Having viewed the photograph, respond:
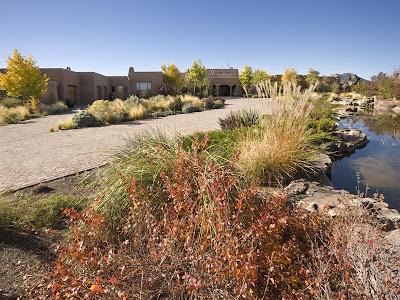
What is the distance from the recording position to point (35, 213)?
11.6ft

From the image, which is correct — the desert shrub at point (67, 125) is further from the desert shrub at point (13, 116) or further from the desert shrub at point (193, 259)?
the desert shrub at point (193, 259)

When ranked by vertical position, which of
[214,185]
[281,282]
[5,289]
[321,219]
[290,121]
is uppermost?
[290,121]

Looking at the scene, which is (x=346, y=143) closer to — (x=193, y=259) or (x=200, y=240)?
(x=200, y=240)

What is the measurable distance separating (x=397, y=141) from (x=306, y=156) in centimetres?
777

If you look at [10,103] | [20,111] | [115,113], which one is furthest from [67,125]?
[10,103]

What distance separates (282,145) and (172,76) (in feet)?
108

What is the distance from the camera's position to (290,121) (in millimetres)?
4484

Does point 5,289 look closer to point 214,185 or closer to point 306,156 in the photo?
point 214,185

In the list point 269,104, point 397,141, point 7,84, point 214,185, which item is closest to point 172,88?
point 7,84

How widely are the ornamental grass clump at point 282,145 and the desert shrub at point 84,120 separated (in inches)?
393

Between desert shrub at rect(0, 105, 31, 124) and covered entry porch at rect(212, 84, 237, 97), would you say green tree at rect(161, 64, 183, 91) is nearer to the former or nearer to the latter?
covered entry porch at rect(212, 84, 237, 97)

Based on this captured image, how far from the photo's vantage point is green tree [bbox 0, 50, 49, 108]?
1909 cm

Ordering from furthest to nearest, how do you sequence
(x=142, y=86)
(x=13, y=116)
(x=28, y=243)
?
(x=142, y=86)
(x=13, y=116)
(x=28, y=243)

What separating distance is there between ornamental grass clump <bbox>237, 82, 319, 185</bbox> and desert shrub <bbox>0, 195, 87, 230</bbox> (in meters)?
2.36
